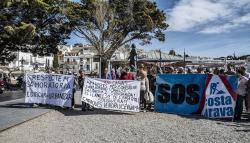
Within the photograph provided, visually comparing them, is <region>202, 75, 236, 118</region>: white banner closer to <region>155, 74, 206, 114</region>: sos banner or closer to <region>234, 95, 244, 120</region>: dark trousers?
<region>234, 95, 244, 120</region>: dark trousers

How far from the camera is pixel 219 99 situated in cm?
1530

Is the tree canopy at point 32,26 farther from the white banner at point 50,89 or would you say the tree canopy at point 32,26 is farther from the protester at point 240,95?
the protester at point 240,95

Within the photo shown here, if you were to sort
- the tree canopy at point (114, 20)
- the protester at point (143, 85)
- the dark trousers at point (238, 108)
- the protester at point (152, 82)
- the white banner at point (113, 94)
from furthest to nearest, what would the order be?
the tree canopy at point (114, 20) → the protester at point (152, 82) → the protester at point (143, 85) → the white banner at point (113, 94) → the dark trousers at point (238, 108)

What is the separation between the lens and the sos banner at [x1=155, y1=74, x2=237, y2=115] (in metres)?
16.1

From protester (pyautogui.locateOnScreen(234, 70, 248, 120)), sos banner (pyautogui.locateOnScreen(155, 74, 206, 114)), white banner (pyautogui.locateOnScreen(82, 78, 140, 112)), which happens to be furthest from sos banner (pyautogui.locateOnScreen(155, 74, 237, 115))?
protester (pyautogui.locateOnScreen(234, 70, 248, 120))

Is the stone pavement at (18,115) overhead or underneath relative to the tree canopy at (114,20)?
underneath

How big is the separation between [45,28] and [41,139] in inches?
1437

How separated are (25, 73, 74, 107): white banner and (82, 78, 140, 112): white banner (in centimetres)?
145

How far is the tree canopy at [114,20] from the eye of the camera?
168 feet

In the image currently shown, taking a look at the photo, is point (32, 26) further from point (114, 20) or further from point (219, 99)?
point (219, 99)

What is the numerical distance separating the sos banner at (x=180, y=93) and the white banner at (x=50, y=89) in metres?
3.72

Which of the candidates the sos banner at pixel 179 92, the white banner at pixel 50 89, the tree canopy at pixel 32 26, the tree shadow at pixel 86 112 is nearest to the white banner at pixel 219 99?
the sos banner at pixel 179 92

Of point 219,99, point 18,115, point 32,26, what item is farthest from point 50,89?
point 32,26

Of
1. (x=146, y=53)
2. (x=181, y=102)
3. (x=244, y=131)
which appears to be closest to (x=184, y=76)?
(x=181, y=102)
